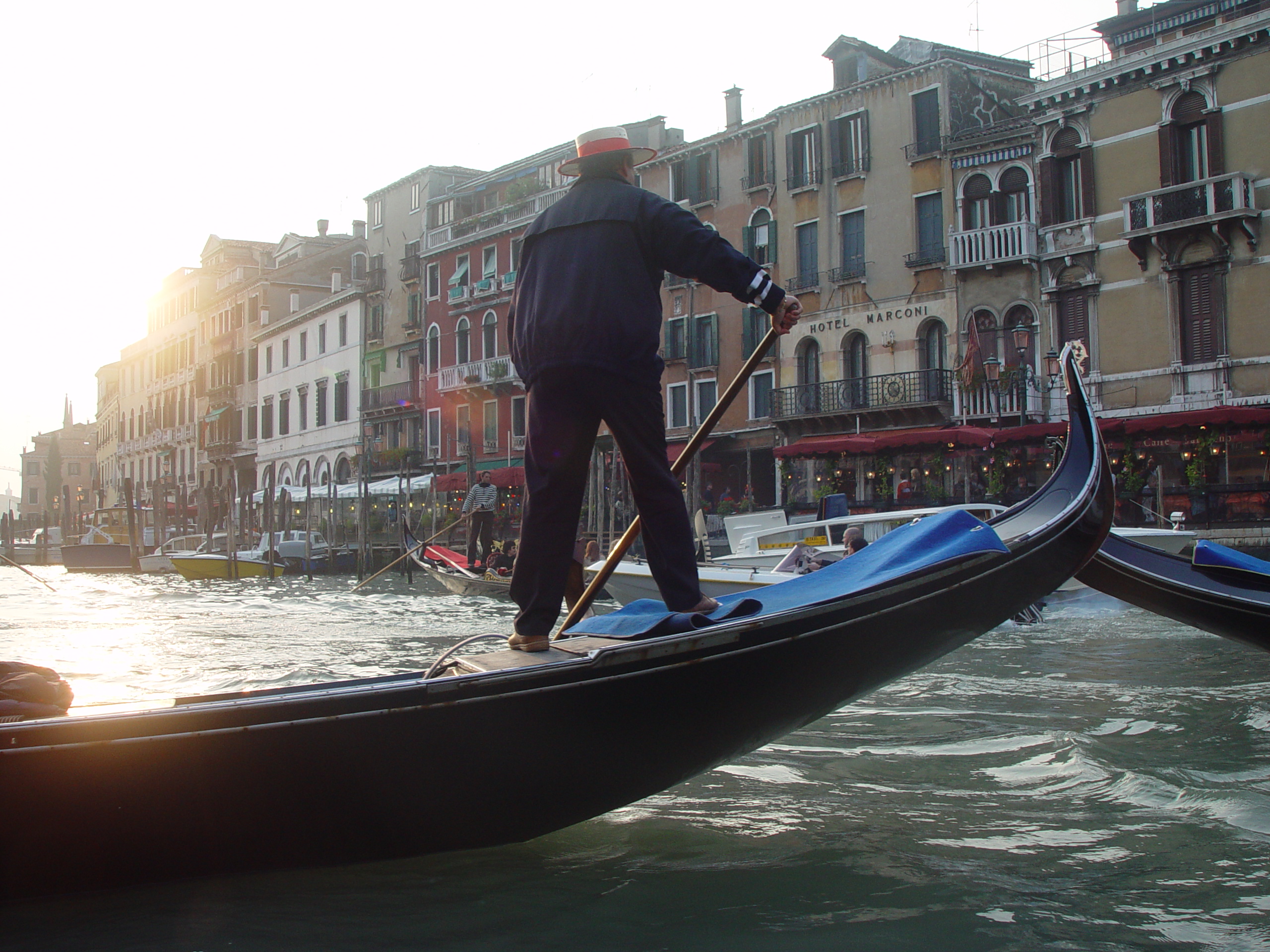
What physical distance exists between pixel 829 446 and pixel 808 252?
451 cm

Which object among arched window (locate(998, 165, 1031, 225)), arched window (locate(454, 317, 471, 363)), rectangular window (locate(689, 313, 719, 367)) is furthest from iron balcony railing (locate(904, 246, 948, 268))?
arched window (locate(454, 317, 471, 363))

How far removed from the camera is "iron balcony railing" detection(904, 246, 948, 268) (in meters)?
18.1

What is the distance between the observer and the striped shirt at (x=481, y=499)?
48.1ft

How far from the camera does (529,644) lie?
2271 millimetres

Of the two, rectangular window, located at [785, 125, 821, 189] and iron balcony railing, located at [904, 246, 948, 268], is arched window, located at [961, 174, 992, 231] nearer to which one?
iron balcony railing, located at [904, 246, 948, 268]

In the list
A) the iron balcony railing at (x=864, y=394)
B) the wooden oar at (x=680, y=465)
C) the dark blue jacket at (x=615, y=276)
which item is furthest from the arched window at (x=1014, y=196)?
the dark blue jacket at (x=615, y=276)

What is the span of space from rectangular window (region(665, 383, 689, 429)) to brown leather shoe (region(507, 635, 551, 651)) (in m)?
20.1

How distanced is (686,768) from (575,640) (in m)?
0.35

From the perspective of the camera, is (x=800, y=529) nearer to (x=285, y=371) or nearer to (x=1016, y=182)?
(x=1016, y=182)

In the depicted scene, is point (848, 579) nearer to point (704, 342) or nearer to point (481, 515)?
point (481, 515)

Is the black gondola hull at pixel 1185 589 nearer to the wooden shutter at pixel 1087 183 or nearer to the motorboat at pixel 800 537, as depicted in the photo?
the motorboat at pixel 800 537

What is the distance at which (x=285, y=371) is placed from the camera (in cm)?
3638

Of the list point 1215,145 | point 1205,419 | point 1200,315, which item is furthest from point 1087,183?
point 1205,419

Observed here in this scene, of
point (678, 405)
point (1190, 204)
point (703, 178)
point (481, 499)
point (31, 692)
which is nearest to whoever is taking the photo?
point (31, 692)
